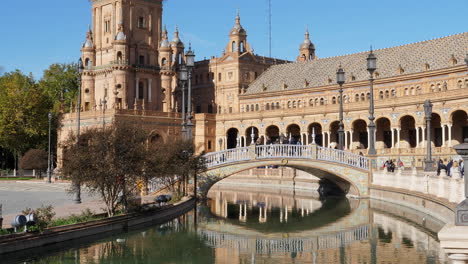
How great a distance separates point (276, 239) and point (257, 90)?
6078 cm

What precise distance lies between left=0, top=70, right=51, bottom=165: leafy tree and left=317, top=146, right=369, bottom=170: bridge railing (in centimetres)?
4398

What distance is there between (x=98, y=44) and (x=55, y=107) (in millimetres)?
9974

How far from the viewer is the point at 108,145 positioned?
25406 millimetres

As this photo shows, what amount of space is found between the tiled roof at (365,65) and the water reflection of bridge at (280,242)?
4252 cm

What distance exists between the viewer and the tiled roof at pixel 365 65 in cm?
6644

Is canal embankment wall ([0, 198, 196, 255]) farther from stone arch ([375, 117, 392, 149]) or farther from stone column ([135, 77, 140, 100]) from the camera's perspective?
stone column ([135, 77, 140, 100])

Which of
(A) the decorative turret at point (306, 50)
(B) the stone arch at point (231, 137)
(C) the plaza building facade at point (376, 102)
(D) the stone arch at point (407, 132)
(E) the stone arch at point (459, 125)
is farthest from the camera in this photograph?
(A) the decorative turret at point (306, 50)

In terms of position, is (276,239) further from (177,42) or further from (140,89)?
(177,42)

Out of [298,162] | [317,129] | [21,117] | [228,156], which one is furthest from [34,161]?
[298,162]

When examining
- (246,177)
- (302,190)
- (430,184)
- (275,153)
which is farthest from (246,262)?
(246,177)

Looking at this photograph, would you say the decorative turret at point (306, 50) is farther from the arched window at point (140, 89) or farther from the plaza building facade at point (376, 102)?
the arched window at point (140, 89)

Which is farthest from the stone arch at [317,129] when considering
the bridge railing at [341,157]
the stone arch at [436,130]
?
the bridge railing at [341,157]

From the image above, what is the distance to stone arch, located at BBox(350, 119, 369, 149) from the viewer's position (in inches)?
2815

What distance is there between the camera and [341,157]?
4000cm
